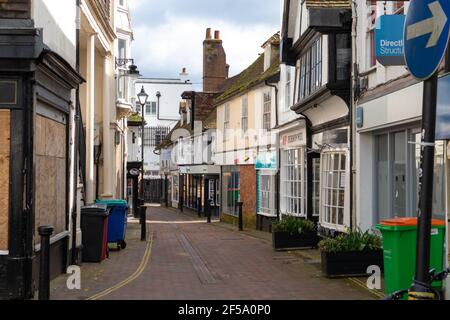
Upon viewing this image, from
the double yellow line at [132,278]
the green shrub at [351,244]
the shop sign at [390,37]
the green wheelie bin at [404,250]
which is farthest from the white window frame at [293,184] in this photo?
the green wheelie bin at [404,250]

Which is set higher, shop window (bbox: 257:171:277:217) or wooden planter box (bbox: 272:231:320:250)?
shop window (bbox: 257:171:277:217)

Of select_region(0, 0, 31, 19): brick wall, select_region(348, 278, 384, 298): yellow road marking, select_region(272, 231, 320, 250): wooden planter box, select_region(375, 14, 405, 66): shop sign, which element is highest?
select_region(0, 0, 31, 19): brick wall

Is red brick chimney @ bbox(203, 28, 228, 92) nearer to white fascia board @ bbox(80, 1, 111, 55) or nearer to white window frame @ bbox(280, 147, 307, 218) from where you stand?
white fascia board @ bbox(80, 1, 111, 55)

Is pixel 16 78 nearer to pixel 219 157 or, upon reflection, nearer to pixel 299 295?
pixel 299 295

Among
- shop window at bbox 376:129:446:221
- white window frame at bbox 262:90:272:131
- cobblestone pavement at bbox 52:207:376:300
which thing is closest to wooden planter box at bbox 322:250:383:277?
cobblestone pavement at bbox 52:207:376:300

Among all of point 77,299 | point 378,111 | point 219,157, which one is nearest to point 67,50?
point 77,299

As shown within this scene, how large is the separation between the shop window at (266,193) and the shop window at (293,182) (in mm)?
1887

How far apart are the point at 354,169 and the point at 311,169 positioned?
15.2 feet

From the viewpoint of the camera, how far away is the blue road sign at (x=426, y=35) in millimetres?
4758

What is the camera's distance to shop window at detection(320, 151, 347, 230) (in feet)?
44.8

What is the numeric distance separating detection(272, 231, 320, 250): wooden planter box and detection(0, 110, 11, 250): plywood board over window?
315 inches

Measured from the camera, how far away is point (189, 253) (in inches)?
581

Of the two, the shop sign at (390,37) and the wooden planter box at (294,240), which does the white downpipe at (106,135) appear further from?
the shop sign at (390,37)

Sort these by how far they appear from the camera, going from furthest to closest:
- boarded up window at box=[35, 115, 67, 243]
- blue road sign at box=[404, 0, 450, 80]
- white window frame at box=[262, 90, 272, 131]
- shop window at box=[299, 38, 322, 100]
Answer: white window frame at box=[262, 90, 272, 131] → shop window at box=[299, 38, 322, 100] → boarded up window at box=[35, 115, 67, 243] → blue road sign at box=[404, 0, 450, 80]
